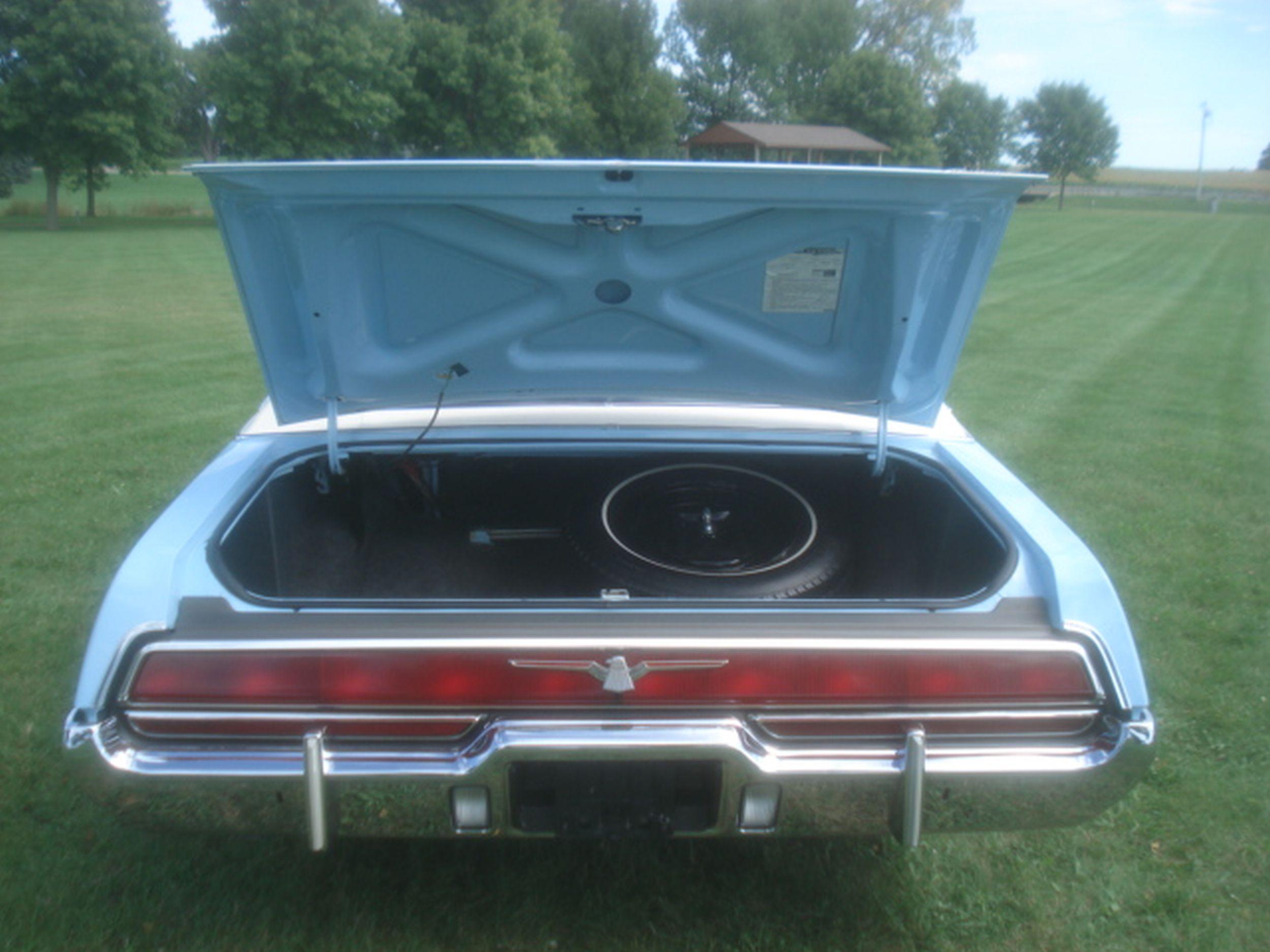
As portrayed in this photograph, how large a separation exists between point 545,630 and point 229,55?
131 ft

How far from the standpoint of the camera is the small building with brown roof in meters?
54.1

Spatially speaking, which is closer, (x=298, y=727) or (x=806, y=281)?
(x=298, y=727)

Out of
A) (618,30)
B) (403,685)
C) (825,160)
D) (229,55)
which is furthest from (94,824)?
(825,160)

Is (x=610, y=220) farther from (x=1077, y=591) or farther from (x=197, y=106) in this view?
(x=197, y=106)

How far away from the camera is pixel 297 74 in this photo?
3600cm

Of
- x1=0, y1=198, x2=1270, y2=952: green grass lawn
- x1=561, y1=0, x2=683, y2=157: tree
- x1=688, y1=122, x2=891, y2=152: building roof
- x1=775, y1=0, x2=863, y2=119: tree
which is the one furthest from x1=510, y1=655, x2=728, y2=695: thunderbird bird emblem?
x1=775, y1=0, x2=863, y2=119: tree

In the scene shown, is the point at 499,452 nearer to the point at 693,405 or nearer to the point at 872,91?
the point at 693,405

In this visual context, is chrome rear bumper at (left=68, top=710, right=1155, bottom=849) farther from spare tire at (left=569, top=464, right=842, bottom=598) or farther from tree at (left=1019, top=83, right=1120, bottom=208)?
tree at (left=1019, top=83, right=1120, bottom=208)

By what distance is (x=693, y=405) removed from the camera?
9.23 ft

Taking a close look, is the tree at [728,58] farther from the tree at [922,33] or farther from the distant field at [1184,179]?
the distant field at [1184,179]

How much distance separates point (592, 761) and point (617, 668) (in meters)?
0.17

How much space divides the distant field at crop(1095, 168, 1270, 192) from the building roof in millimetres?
27292

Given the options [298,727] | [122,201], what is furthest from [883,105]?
[298,727]

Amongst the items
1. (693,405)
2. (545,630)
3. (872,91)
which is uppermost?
(872,91)
